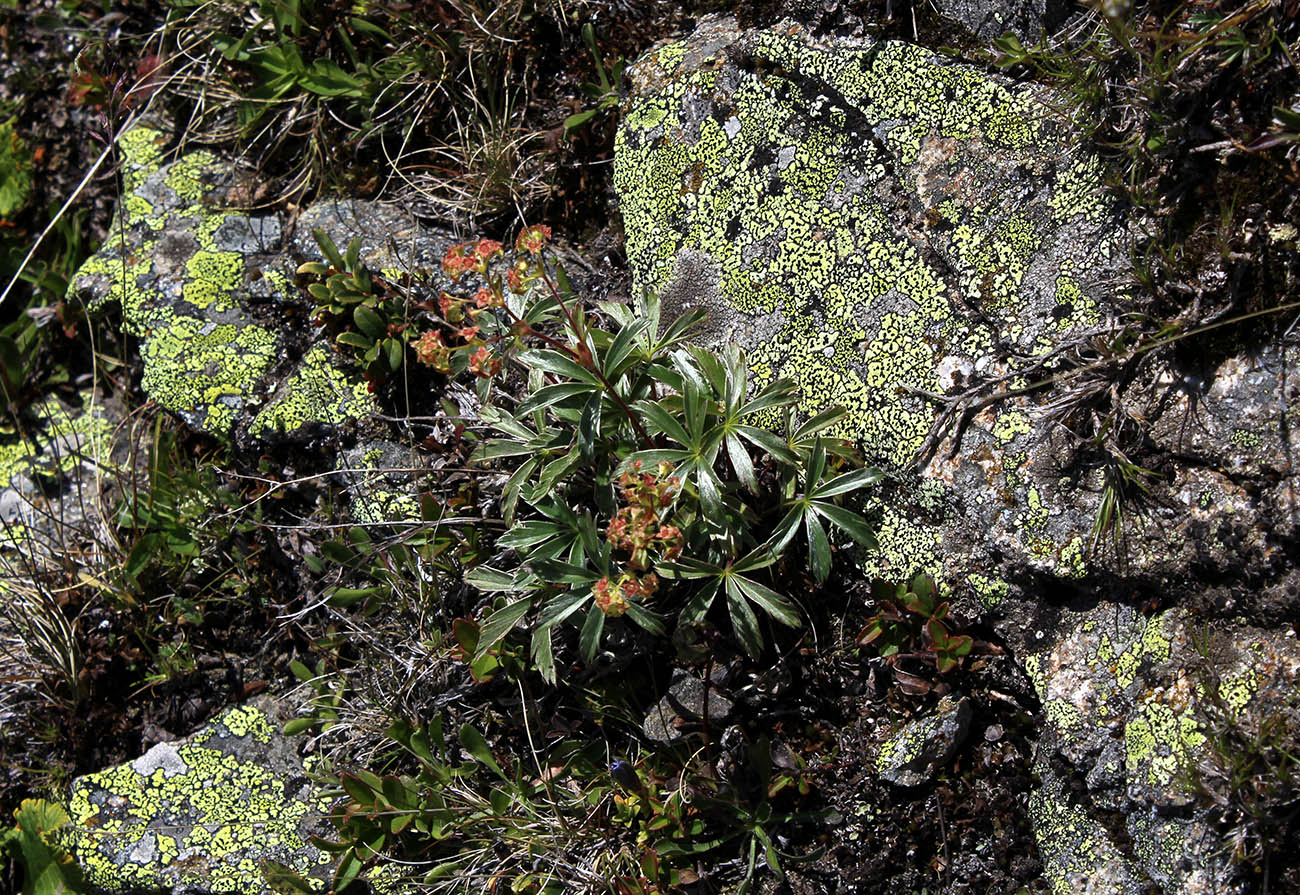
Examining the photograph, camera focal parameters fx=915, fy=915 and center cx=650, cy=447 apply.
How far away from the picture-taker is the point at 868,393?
3113mm

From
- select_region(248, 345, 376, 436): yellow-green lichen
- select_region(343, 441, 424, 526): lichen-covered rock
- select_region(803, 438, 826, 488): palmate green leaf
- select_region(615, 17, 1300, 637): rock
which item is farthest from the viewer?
select_region(248, 345, 376, 436): yellow-green lichen

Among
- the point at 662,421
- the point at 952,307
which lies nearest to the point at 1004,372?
the point at 952,307

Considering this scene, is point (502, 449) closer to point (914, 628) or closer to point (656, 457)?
point (656, 457)

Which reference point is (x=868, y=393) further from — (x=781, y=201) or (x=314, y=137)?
(x=314, y=137)

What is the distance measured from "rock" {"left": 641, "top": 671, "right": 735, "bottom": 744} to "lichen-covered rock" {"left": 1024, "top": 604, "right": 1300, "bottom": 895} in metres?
1.00

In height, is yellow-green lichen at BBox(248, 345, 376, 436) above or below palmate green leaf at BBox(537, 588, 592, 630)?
above

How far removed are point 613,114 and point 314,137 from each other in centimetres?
145

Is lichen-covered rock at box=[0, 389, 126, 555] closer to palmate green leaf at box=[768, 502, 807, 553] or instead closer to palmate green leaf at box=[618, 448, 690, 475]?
palmate green leaf at box=[618, 448, 690, 475]

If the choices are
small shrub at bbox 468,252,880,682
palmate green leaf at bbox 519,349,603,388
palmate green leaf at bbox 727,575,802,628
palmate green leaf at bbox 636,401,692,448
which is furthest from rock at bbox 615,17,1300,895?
palmate green leaf at bbox 519,349,603,388

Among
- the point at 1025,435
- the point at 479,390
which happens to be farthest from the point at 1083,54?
the point at 479,390

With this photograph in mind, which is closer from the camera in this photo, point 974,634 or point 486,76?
point 974,634

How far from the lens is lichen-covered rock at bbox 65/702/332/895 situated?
3535mm

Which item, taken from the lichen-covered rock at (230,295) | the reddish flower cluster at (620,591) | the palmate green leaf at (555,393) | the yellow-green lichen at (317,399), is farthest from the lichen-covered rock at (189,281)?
the reddish flower cluster at (620,591)

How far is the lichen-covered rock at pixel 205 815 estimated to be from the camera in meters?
3.54
